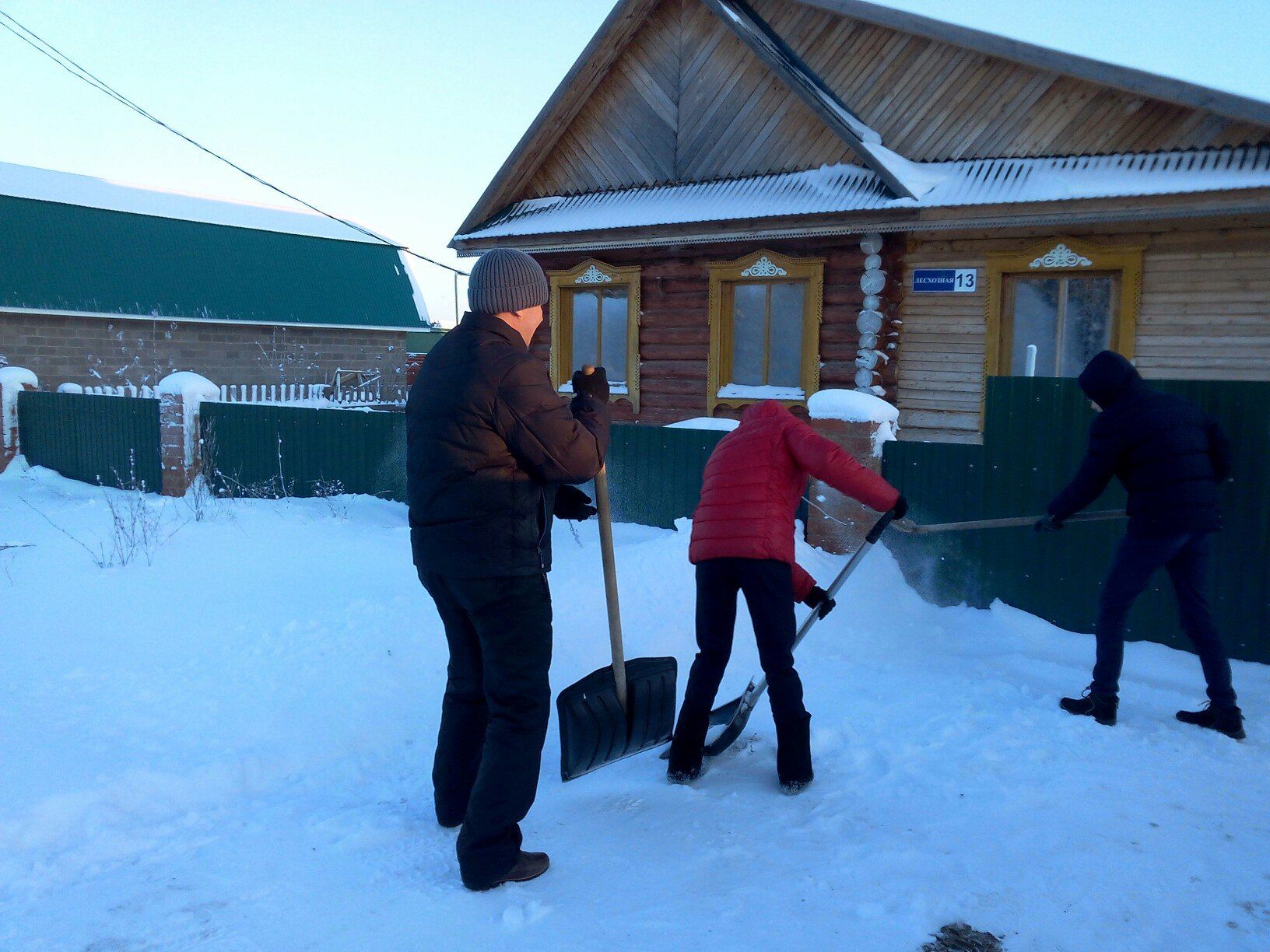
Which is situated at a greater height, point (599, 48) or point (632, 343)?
point (599, 48)

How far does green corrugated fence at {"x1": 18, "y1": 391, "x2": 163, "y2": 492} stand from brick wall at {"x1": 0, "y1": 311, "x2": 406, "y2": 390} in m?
5.81

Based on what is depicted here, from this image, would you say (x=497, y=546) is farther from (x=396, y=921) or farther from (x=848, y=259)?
(x=848, y=259)

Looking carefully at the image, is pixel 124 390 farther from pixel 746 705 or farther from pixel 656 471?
pixel 746 705

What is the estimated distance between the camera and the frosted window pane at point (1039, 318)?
830cm

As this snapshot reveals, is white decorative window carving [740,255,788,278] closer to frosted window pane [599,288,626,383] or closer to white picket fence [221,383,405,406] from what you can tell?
frosted window pane [599,288,626,383]

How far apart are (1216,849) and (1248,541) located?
90.8 inches

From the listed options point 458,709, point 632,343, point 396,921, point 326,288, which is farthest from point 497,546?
point 326,288

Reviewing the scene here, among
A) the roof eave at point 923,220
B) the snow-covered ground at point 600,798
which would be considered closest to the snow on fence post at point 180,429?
the roof eave at point 923,220

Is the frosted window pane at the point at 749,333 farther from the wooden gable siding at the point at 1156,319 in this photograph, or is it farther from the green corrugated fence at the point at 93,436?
the green corrugated fence at the point at 93,436

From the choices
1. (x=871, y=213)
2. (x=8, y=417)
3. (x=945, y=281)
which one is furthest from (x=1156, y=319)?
(x=8, y=417)

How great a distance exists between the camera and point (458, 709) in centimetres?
295

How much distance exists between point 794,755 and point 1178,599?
2085 millimetres

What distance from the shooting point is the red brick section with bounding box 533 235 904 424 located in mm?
9031

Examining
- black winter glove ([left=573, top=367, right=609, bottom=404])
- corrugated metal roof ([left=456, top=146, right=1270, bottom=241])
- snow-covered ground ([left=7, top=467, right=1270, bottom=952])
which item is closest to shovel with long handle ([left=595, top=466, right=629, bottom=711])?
black winter glove ([left=573, top=367, right=609, bottom=404])
